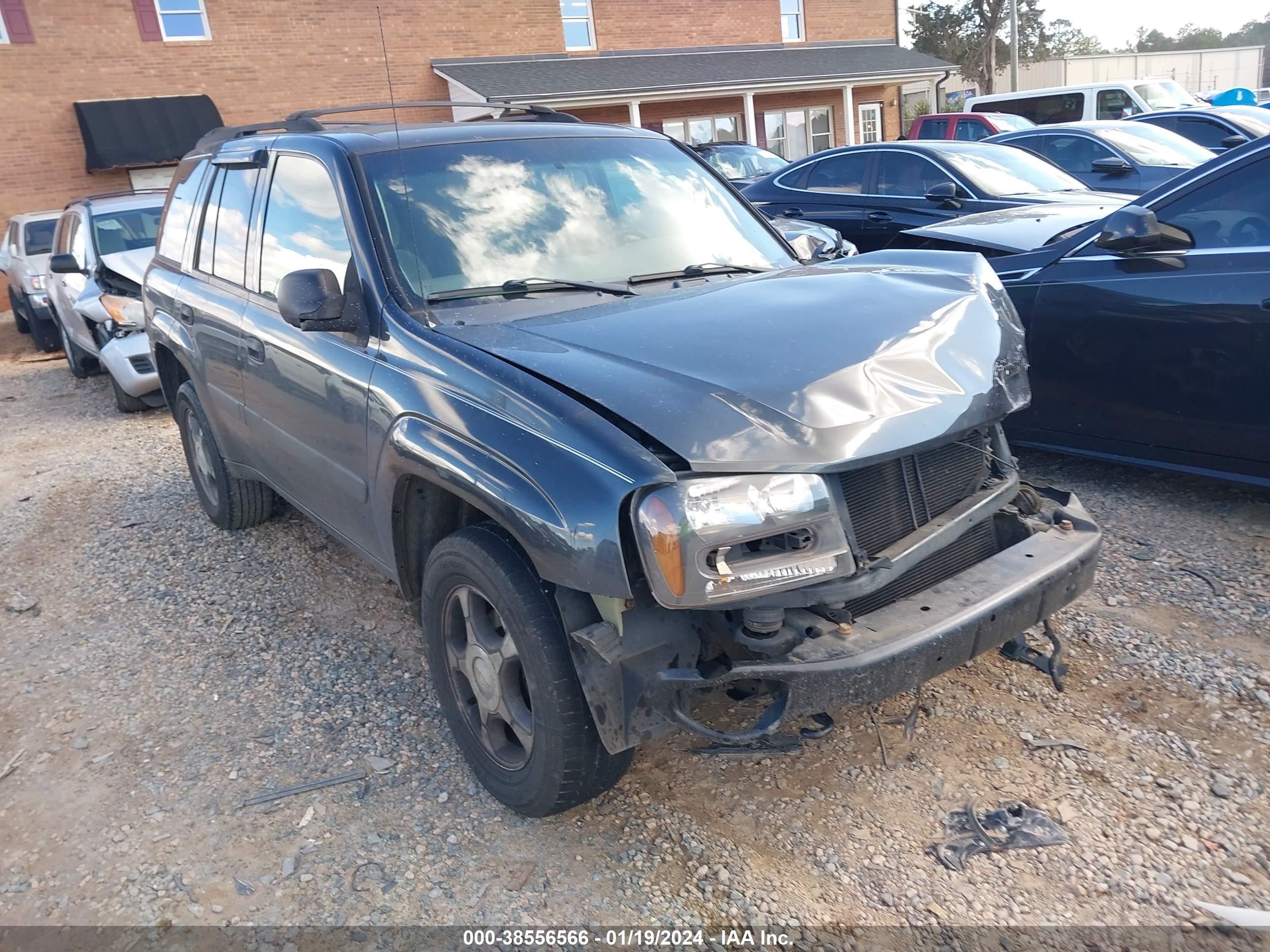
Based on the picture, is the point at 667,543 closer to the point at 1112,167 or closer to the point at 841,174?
the point at 841,174

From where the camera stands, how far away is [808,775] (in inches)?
117

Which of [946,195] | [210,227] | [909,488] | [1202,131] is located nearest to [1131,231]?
[909,488]

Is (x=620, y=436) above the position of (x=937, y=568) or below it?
above

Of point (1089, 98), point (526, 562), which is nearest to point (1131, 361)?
point (526, 562)

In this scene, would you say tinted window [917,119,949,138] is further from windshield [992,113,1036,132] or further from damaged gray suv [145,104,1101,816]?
damaged gray suv [145,104,1101,816]

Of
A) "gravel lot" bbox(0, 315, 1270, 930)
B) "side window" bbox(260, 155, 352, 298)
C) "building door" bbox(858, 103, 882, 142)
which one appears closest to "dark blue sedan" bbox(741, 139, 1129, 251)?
"gravel lot" bbox(0, 315, 1270, 930)

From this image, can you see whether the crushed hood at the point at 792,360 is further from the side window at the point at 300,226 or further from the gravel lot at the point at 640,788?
the gravel lot at the point at 640,788

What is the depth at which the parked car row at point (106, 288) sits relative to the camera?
8211mm

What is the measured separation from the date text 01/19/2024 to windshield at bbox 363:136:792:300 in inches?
74.8

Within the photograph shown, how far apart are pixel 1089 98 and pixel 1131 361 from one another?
13.6m

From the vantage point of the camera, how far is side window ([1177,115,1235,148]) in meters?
12.3

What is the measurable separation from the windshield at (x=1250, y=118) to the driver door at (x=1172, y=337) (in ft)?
30.1

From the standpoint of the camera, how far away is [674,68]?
75.9 ft

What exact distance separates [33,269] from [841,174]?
1005cm
